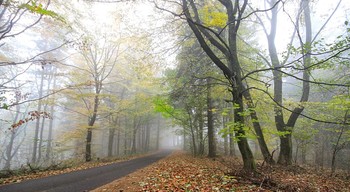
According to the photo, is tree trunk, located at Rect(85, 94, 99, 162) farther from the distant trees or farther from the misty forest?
the distant trees

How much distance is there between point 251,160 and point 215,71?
736 centimetres

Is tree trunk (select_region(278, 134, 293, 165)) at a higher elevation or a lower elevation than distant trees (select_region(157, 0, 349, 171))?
lower

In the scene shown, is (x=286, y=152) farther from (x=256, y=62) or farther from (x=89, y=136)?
(x=89, y=136)

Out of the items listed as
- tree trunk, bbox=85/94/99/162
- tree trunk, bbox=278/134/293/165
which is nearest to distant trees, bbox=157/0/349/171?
tree trunk, bbox=278/134/293/165

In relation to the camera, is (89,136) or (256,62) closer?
(256,62)

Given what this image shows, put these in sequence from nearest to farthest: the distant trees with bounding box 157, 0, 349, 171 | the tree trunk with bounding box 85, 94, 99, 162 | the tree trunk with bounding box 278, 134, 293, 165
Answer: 1. the distant trees with bounding box 157, 0, 349, 171
2. the tree trunk with bounding box 278, 134, 293, 165
3. the tree trunk with bounding box 85, 94, 99, 162

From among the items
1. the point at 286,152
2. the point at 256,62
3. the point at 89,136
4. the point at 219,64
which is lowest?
the point at 286,152

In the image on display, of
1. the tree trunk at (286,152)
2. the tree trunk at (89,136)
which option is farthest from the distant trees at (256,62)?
the tree trunk at (89,136)

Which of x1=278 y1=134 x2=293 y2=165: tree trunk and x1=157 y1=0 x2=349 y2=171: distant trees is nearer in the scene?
x1=157 y1=0 x2=349 y2=171: distant trees

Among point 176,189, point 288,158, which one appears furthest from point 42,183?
point 288,158

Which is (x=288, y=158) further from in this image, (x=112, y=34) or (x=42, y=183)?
(x=112, y=34)

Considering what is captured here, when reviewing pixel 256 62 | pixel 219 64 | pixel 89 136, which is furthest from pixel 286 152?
pixel 89 136

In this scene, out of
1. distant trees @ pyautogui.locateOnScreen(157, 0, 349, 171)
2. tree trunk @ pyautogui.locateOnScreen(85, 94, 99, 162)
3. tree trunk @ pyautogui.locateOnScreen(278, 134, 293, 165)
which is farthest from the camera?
tree trunk @ pyautogui.locateOnScreen(85, 94, 99, 162)

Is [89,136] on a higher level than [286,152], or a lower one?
higher
